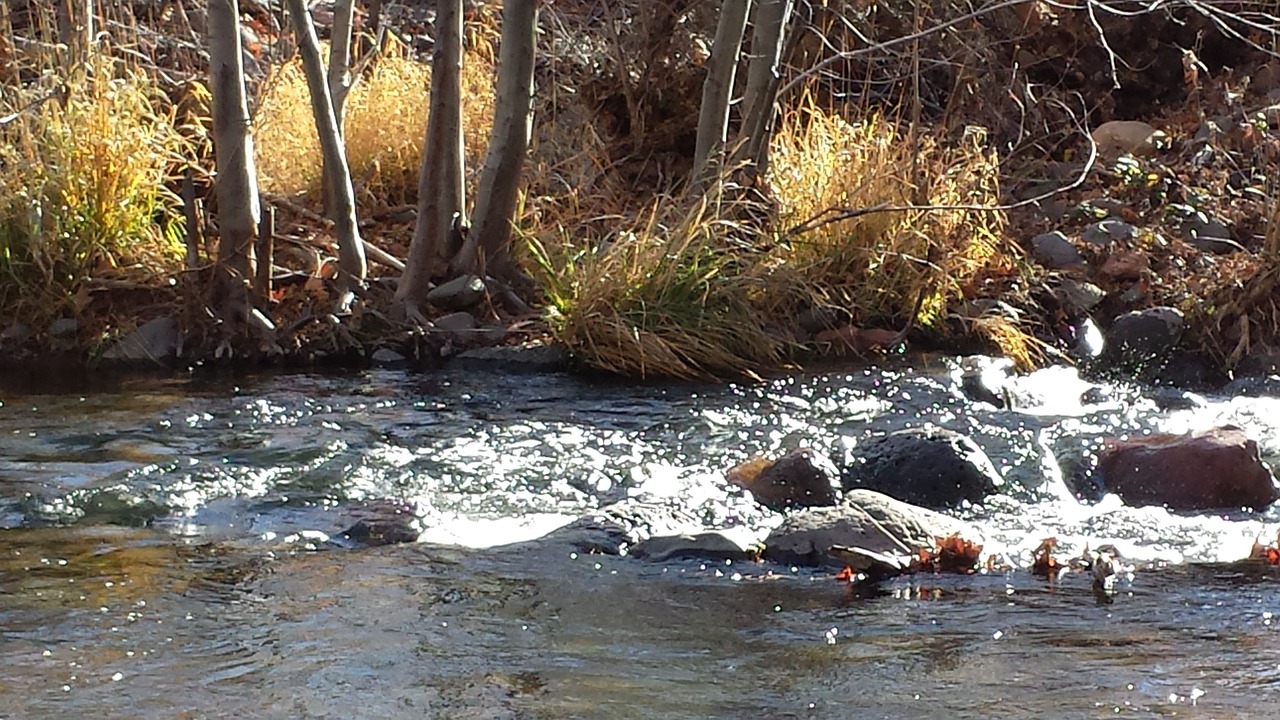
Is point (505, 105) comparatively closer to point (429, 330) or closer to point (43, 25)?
point (429, 330)

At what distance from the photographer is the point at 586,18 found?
1161cm

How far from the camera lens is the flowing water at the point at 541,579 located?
3.85 meters

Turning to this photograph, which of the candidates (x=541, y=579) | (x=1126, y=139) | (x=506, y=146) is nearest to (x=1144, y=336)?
(x=1126, y=139)

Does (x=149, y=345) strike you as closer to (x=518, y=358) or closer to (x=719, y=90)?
(x=518, y=358)

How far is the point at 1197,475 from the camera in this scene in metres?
5.77

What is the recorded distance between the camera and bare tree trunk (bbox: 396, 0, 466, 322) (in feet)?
26.0

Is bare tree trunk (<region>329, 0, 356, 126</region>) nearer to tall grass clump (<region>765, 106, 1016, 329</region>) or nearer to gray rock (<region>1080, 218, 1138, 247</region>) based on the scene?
tall grass clump (<region>765, 106, 1016, 329</region>)

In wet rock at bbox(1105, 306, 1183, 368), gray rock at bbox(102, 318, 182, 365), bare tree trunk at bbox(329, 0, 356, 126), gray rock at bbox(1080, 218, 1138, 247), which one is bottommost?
wet rock at bbox(1105, 306, 1183, 368)

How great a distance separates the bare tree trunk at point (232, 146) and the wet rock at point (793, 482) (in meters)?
3.02

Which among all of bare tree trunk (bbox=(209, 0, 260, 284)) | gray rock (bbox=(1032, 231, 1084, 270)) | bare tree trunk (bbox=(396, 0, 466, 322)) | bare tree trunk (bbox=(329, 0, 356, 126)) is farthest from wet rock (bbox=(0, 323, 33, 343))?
gray rock (bbox=(1032, 231, 1084, 270))

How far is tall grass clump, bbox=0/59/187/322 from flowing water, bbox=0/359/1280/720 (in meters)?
0.93

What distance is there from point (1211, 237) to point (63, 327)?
598 centimetres

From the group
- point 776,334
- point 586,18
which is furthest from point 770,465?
point 586,18

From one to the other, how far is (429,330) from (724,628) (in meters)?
3.99
